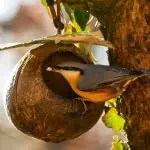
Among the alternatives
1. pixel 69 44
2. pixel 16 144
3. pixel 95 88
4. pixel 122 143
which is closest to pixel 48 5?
pixel 69 44

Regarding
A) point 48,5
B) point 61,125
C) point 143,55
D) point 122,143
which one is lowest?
point 122,143

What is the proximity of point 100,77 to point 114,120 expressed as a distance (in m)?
0.17

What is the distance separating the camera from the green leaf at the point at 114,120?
1213mm

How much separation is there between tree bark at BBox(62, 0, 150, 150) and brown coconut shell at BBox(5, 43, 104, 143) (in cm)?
7

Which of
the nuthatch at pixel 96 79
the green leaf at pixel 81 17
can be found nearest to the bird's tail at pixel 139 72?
the nuthatch at pixel 96 79

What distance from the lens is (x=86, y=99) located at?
3.58 ft

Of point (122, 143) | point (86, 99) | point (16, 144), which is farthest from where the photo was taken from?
point (16, 144)

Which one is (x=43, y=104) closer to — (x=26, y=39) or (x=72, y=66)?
(x=72, y=66)

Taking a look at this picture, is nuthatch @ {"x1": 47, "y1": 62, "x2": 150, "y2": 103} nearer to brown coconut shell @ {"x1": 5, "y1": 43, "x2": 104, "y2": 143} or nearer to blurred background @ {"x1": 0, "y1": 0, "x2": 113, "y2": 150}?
brown coconut shell @ {"x1": 5, "y1": 43, "x2": 104, "y2": 143}

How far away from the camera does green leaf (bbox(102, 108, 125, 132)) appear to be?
47.8 inches

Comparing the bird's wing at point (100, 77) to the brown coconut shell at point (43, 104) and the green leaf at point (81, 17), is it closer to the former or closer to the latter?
the brown coconut shell at point (43, 104)

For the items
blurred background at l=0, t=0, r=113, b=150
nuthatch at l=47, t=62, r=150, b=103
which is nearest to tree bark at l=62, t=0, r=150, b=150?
nuthatch at l=47, t=62, r=150, b=103

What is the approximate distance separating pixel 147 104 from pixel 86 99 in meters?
0.13

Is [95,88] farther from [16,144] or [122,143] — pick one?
[16,144]
